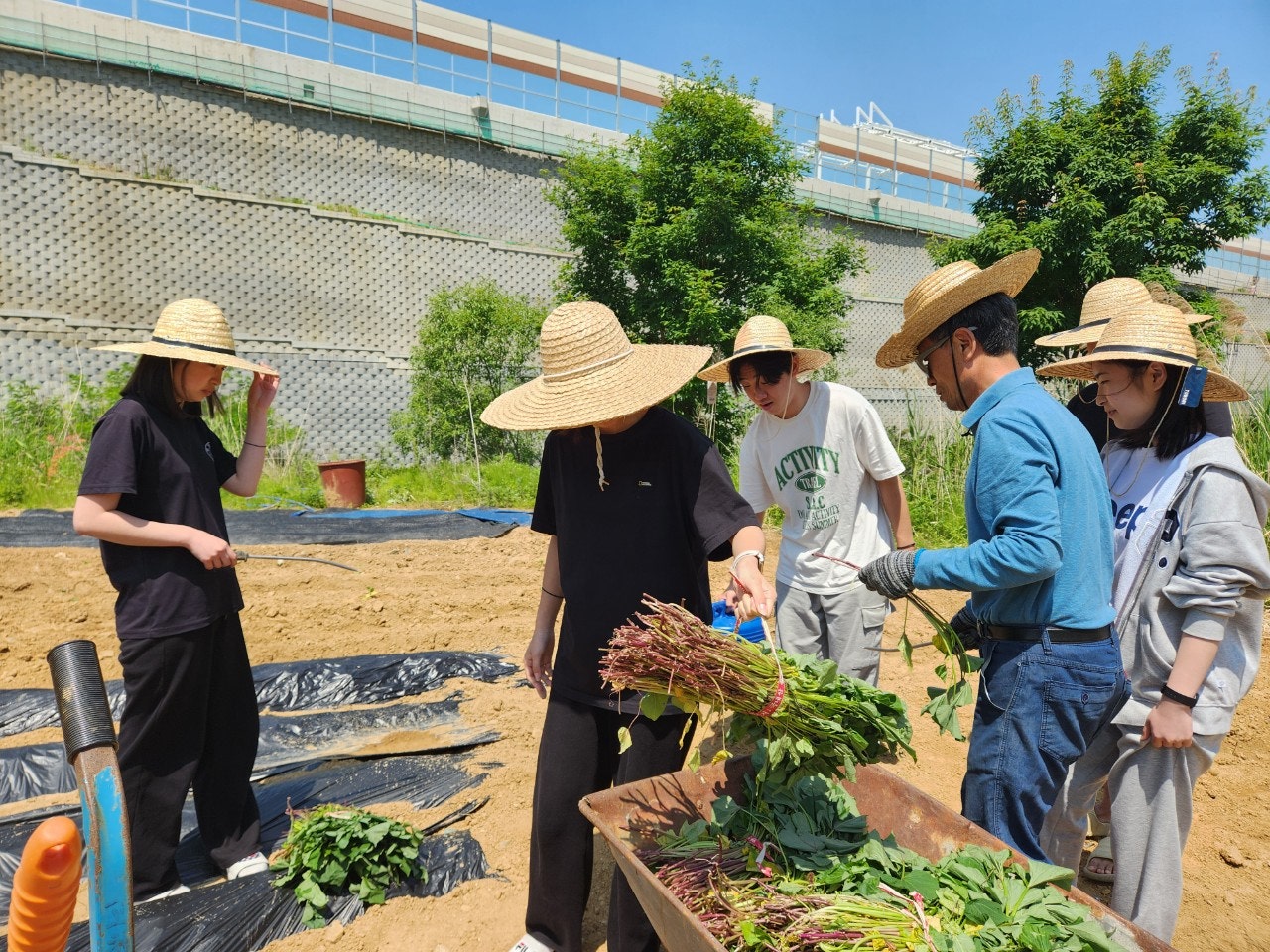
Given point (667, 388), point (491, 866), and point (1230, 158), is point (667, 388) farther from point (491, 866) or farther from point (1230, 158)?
point (1230, 158)

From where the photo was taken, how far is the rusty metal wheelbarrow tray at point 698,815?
1.77 meters

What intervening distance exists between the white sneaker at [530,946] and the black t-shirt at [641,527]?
77 cm

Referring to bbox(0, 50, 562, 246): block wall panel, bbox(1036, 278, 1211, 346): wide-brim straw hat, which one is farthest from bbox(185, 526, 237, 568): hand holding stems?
bbox(0, 50, 562, 246): block wall panel

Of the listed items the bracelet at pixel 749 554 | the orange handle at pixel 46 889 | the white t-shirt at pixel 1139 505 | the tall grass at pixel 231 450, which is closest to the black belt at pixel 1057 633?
the white t-shirt at pixel 1139 505

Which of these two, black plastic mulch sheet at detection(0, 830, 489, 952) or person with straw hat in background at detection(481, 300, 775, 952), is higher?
person with straw hat in background at detection(481, 300, 775, 952)

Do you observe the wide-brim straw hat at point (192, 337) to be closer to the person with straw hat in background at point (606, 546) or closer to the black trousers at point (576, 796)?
the person with straw hat in background at point (606, 546)

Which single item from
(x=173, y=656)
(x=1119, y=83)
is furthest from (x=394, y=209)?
(x=173, y=656)

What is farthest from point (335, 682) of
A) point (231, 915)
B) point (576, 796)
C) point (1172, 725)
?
point (1172, 725)

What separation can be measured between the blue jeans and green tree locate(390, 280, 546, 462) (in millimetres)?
12637

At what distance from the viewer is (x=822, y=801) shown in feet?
6.72

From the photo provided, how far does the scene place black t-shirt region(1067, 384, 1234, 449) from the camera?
8.57 feet

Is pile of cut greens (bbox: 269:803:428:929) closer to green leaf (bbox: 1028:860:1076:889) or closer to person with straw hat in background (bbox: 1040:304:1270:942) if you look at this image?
green leaf (bbox: 1028:860:1076:889)

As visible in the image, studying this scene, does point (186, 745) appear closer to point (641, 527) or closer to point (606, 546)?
point (606, 546)

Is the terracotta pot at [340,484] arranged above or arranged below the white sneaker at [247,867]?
above
